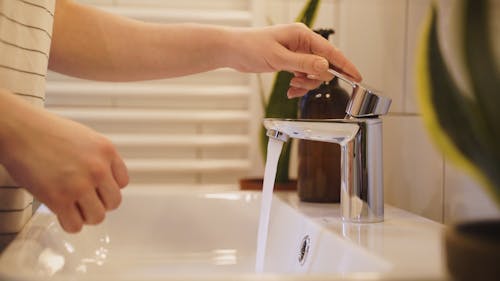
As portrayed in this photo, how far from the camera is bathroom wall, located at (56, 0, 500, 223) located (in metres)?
0.84

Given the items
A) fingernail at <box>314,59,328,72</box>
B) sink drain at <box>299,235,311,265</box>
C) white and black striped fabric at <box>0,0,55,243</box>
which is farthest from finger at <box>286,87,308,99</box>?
white and black striped fabric at <box>0,0,55,243</box>

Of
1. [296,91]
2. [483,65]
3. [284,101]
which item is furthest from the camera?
[284,101]

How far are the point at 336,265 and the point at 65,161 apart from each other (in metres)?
0.27

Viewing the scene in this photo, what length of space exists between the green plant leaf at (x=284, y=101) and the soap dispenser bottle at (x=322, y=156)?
4.3 inches

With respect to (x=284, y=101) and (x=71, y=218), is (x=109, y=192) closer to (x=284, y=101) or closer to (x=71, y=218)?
(x=71, y=218)

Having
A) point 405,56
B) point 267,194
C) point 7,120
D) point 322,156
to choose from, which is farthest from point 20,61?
point 405,56

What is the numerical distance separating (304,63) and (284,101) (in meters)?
0.29

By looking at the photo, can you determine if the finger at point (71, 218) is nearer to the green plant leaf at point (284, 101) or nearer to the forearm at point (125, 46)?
the forearm at point (125, 46)

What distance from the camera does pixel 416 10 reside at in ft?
2.97

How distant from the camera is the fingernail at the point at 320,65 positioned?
2.49ft

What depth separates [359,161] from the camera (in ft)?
2.38

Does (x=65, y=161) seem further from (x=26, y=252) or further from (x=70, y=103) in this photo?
(x=70, y=103)

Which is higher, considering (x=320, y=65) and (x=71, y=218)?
(x=320, y=65)

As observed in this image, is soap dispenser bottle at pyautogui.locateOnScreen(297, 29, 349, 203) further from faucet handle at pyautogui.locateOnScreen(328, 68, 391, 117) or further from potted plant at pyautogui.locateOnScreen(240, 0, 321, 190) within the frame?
faucet handle at pyautogui.locateOnScreen(328, 68, 391, 117)
